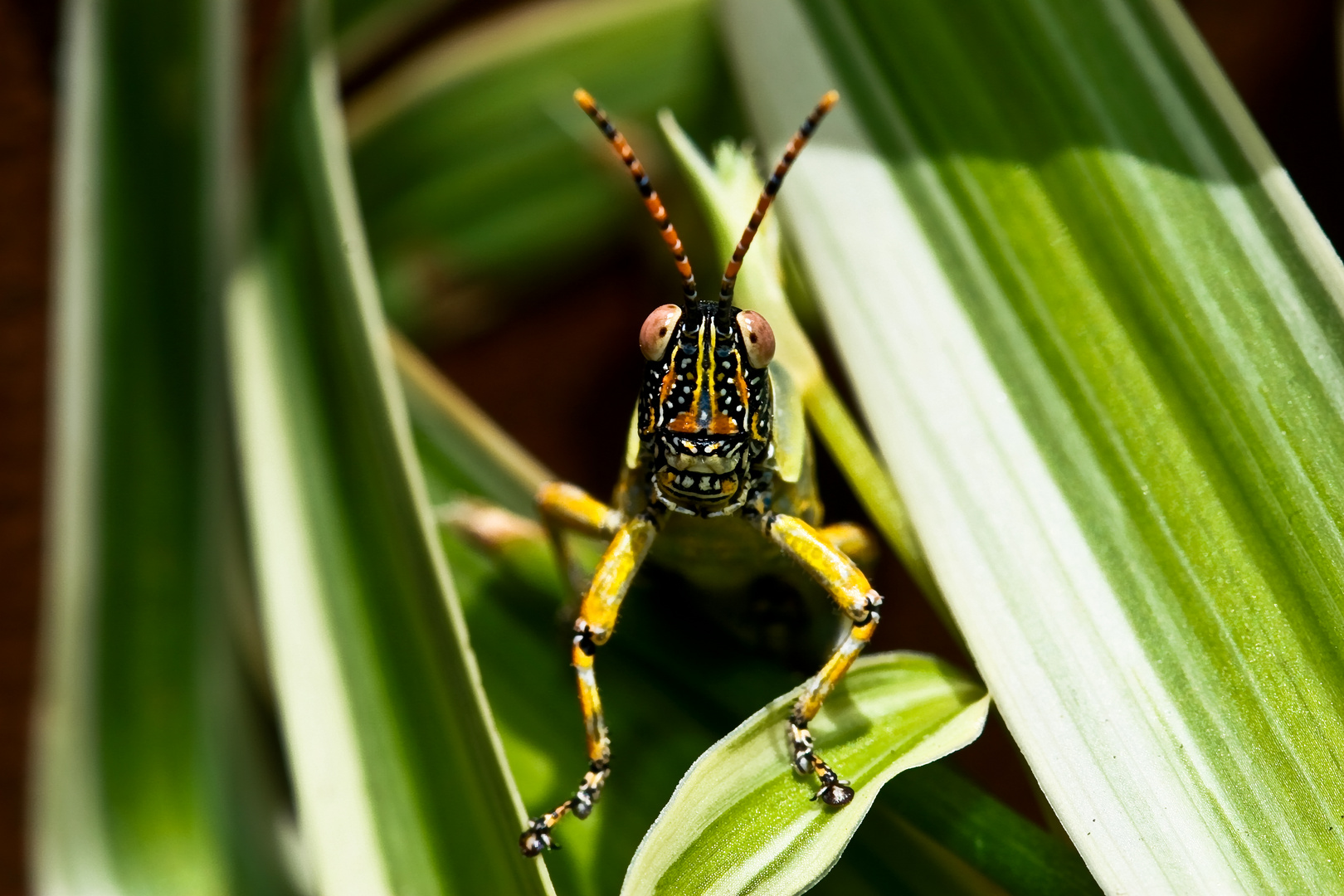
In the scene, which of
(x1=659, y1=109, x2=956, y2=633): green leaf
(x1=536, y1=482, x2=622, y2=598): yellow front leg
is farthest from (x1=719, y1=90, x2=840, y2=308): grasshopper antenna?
(x1=536, y1=482, x2=622, y2=598): yellow front leg

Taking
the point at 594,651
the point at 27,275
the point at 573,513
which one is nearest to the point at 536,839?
the point at 594,651

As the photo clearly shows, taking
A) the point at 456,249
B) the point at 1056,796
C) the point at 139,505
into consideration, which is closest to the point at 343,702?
the point at 139,505

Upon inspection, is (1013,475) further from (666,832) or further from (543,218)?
(543,218)

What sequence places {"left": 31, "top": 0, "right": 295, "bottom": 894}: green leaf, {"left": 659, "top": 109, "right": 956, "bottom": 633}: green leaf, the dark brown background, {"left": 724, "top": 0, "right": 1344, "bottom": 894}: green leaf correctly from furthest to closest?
1. the dark brown background
2. {"left": 31, "top": 0, "right": 295, "bottom": 894}: green leaf
3. {"left": 659, "top": 109, "right": 956, "bottom": 633}: green leaf
4. {"left": 724, "top": 0, "right": 1344, "bottom": 894}: green leaf

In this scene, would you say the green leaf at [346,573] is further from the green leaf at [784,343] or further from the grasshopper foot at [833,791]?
the green leaf at [784,343]

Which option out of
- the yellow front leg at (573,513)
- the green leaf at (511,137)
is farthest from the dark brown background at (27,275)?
the yellow front leg at (573,513)

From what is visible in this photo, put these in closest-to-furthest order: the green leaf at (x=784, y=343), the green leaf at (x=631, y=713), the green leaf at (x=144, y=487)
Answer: the green leaf at (x=631, y=713), the green leaf at (x=784, y=343), the green leaf at (x=144, y=487)

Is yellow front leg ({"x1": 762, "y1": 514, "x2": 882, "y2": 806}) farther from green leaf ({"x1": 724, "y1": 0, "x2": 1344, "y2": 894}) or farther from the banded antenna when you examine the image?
the banded antenna
